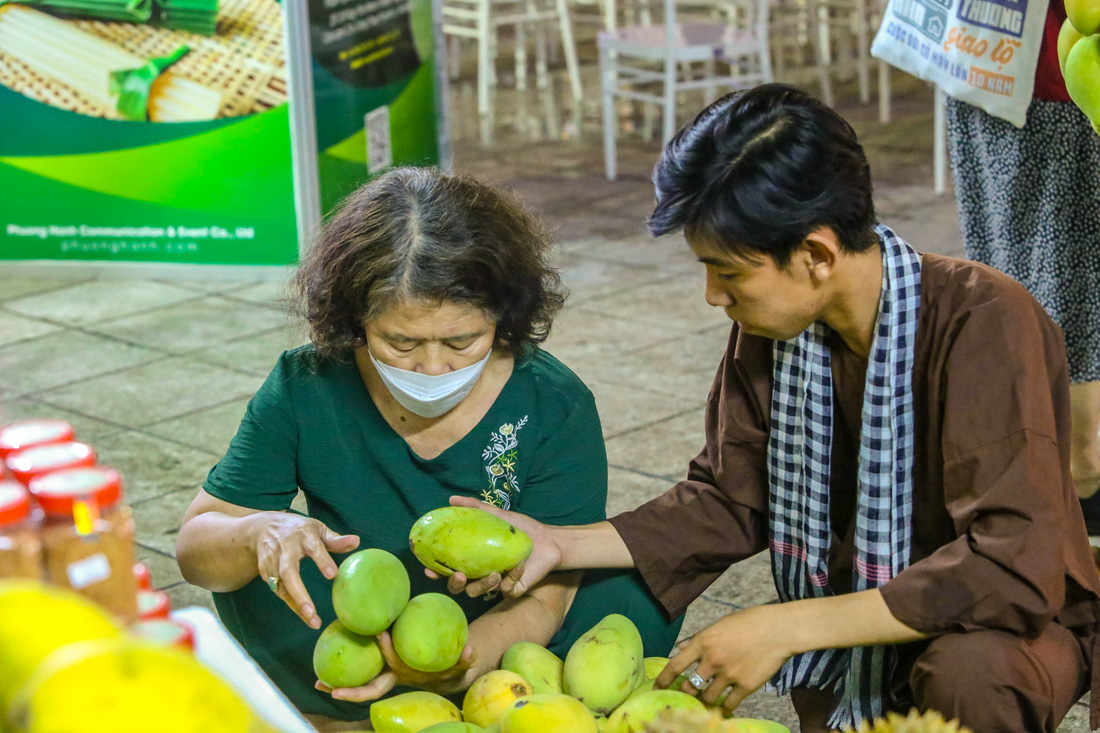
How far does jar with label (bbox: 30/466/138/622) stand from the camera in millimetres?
814

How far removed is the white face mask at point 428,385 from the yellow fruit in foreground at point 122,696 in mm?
1131

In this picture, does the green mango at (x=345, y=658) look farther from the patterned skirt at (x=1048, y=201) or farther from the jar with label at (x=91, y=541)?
the patterned skirt at (x=1048, y=201)

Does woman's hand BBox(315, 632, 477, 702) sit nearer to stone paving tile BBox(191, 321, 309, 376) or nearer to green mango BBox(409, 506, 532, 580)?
green mango BBox(409, 506, 532, 580)

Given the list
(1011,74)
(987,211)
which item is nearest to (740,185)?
(1011,74)

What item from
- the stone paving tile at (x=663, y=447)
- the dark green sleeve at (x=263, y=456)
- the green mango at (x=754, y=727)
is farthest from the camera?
the stone paving tile at (x=663, y=447)

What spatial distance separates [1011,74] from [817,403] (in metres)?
1.26

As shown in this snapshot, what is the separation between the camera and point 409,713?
4.94 ft

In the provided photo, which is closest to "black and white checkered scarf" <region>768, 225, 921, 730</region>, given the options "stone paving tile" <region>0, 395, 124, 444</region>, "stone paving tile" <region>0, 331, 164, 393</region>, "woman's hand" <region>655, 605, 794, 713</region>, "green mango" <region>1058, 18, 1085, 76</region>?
"woman's hand" <region>655, 605, 794, 713</region>

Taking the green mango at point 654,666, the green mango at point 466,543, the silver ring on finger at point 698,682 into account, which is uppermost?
the green mango at point 466,543

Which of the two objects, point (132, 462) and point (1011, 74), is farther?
point (132, 462)

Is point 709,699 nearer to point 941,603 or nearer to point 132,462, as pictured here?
point 941,603

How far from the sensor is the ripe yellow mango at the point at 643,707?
144 cm

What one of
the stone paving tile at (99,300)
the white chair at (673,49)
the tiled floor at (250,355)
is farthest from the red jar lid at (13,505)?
the white chair at (673,49)

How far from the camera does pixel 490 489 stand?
6.40 ft
